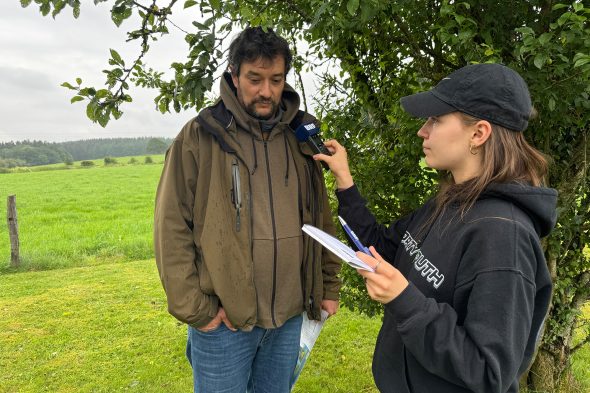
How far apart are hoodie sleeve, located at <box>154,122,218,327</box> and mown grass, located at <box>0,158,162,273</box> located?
977 centimetres

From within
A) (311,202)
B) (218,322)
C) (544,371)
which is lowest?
(544,371)

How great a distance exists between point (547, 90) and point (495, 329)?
128cm

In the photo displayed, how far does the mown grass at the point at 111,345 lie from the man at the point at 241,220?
250 centimetres

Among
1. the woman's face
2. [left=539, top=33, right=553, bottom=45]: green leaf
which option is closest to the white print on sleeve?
Answer: the woman's face

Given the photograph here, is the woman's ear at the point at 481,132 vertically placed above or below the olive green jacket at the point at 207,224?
above

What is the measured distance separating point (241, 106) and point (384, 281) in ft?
4.15

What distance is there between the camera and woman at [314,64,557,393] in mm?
1310

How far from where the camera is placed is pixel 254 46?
2.15 m

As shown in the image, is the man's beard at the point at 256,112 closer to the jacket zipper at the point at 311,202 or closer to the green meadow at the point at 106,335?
the jacket zipper at the point at 311,202

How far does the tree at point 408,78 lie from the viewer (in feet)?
6.53

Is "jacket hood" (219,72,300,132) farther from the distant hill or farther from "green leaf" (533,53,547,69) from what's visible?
the distant hill

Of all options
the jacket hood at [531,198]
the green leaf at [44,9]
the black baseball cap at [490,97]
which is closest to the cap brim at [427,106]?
the black baseball cap at [490,97]

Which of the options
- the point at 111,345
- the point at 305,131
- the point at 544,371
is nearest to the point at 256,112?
the point at 305,131

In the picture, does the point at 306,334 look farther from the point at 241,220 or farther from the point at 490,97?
the point at 490,97
